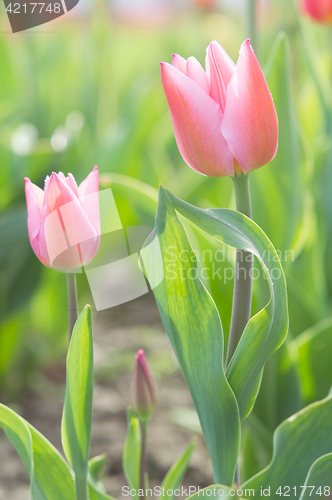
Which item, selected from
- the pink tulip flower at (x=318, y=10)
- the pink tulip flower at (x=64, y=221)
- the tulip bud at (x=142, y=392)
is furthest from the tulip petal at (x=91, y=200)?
the pink tulip flower at (x=318, y=10)

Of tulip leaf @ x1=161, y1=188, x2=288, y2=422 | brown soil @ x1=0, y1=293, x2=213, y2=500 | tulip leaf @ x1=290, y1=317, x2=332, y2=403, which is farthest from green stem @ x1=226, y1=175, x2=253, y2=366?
brown soil @ x1=0, y1=293, x2=213, y2=500

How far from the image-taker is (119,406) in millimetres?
997

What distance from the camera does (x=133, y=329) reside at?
1.26m

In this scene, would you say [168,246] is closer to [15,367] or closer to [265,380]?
[265,380]

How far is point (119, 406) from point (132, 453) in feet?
1.91

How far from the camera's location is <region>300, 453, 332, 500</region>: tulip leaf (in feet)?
1.12

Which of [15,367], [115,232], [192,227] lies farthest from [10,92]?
[115,232]

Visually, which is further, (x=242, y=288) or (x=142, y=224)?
(x=142, y=224)

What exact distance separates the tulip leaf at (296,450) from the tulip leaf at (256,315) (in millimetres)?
63

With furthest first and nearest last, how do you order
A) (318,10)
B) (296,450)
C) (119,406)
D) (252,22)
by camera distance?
(119,406)
(318,10)
(252,22)
(296,450)

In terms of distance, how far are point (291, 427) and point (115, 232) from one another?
0.21 meters

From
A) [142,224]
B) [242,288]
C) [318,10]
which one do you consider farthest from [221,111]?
[318,10]

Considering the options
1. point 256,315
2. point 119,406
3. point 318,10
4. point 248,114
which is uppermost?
point 318,10

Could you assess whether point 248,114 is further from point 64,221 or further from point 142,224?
point 142,224
